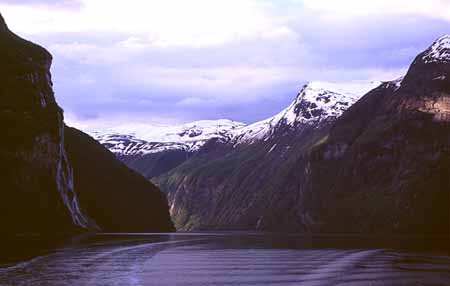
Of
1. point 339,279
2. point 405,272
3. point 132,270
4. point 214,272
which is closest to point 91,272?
point 132,270

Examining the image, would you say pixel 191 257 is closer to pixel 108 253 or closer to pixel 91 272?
pixel 108 253

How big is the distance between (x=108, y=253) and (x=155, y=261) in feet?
52.4

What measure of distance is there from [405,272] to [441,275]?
4.49m

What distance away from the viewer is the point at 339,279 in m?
82.2

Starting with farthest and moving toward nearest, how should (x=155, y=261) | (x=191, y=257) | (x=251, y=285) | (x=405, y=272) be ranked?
(x=191, y=257)
(x=155, y=261)
(x=405, y=272)
(x=251, y=285)

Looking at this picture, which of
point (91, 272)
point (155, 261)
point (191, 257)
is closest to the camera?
point (91, 272)

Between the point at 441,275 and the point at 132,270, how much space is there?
1304 inches

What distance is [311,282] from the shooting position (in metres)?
78.8

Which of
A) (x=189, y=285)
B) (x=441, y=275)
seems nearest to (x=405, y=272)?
(x=441, y=275)

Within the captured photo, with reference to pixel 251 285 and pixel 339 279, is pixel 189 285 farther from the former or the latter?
pixel 339 279

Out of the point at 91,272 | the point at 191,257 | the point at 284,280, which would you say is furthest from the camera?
the point at 191,257

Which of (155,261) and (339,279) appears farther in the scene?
(155,261)

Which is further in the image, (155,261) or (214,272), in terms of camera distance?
(155,261)

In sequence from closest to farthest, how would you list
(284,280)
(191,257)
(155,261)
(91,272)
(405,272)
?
(284,280), (91,272), (405,272), (155,261), (191,257)
